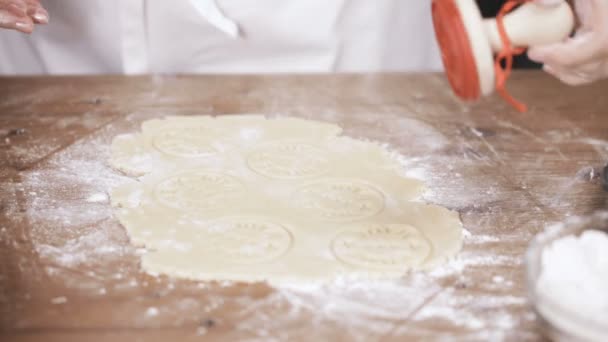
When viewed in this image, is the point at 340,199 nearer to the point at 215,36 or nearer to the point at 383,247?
the point at 383,247

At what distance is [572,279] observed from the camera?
2.75 ft

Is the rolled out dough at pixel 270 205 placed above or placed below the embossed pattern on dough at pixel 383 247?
below

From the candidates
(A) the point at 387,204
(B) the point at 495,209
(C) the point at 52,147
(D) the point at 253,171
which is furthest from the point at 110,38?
(B) the point at 495,209

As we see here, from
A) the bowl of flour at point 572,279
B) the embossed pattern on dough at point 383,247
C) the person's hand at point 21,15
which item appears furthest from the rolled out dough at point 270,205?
the person's hand at point 21,15

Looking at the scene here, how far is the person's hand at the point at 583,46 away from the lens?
1.10m

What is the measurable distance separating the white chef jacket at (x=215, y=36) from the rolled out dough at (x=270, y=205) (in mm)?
399

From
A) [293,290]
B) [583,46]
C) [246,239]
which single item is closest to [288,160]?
[246,239]

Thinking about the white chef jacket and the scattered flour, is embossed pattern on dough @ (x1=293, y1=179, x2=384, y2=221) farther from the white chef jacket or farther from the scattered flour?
the white chef jacket

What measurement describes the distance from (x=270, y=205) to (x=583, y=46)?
2.03ft

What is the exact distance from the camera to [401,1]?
203 cm

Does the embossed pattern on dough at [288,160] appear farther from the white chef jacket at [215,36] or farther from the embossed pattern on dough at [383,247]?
the white chef jacket at [215,36]

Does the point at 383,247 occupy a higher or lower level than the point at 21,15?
lower

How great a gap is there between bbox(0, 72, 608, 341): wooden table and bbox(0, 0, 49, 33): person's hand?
0.23m

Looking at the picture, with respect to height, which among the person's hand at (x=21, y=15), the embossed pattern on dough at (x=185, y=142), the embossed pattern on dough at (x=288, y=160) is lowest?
the embossed pattern on dough at (x=185, y=142)
